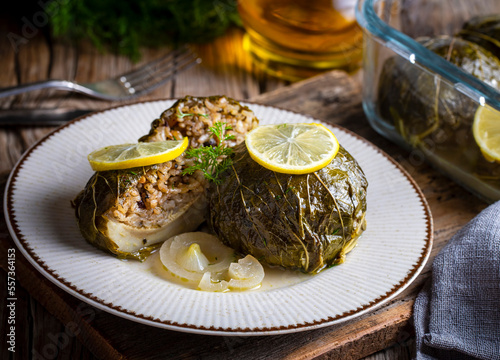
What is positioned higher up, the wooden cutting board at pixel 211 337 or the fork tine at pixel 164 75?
the fork tine at pixel 164 75

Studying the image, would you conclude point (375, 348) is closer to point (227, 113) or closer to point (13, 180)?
point (227, 113)

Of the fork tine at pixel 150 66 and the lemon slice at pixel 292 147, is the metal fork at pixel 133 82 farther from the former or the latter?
the lemon slice at pixel 292 147

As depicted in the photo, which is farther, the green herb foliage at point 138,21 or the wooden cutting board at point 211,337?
the green herb foliage at point 138,21

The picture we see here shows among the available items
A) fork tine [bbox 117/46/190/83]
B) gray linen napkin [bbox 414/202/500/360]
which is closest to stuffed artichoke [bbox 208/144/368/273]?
gray linen napkin [bbox 414/202/500/360]

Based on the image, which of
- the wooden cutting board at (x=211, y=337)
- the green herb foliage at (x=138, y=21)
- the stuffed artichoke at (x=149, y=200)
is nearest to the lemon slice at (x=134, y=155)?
the stuffed artichoke at (x=149, y=200)

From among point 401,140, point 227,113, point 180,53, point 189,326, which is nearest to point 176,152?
point 227,113
